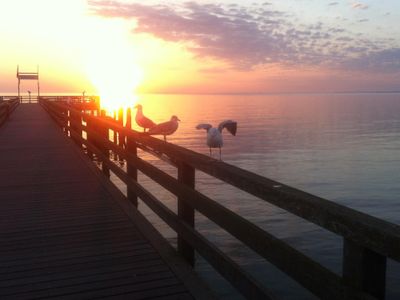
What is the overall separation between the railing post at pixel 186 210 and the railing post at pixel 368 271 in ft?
7.61

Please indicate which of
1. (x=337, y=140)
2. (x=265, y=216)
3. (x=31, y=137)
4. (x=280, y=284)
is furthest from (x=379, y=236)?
(x=337, y=140)

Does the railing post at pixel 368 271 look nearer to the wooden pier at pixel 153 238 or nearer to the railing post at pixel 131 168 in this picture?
the wooden pier at pixel 153 238

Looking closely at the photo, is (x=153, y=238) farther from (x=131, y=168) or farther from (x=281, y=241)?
(x=281, y=241)

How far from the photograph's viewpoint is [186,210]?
4414 millimetres

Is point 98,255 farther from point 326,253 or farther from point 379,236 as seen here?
point 326,253

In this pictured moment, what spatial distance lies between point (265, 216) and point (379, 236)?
504 inches

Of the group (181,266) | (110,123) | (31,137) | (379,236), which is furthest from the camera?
(31,137)

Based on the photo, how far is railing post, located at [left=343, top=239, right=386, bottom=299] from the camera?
6.58ft

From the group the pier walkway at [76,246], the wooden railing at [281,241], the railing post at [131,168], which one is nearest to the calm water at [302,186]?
the railing post at [131,168]

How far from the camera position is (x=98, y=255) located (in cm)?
474

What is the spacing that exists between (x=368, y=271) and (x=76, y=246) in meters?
3.69

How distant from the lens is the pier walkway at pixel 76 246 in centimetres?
392

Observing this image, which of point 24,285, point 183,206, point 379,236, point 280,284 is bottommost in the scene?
point 280,284

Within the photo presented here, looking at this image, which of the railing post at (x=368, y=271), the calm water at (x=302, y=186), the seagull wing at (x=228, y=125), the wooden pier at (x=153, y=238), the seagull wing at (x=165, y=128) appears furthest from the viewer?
the seagull wing at (x=228, y=125)
